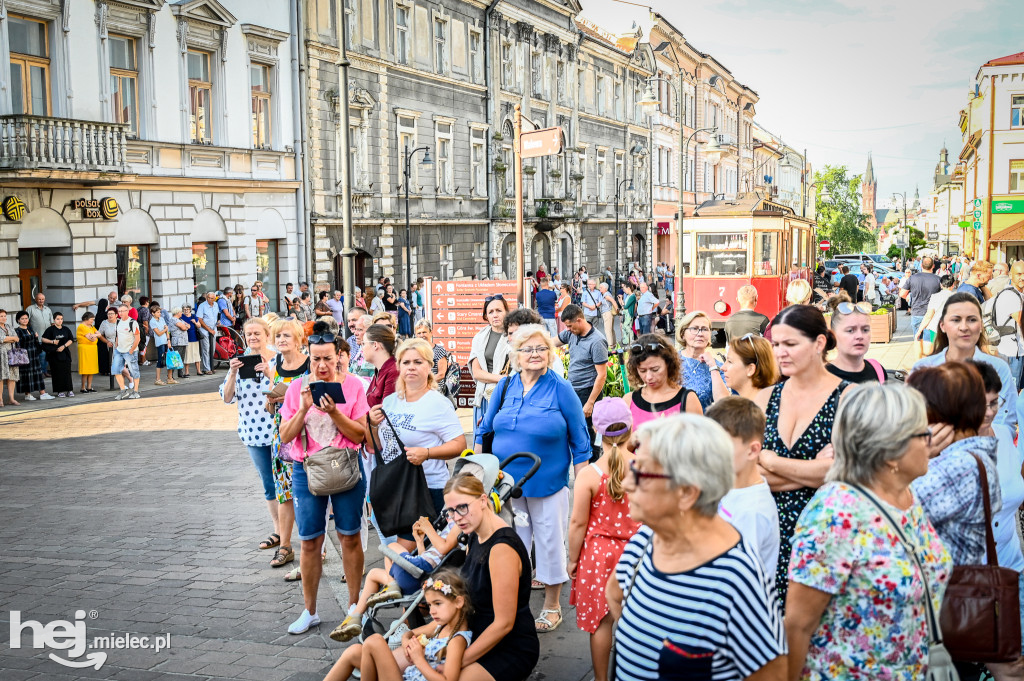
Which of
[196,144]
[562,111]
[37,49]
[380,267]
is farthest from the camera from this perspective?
[562,111]

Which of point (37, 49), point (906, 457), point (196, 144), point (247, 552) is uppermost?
point (37, 49)

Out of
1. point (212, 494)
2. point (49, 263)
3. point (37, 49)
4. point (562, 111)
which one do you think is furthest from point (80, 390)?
point (562, 111)

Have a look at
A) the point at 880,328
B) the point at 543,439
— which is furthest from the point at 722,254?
the point at 543,439

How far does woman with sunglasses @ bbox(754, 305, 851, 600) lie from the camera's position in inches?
170

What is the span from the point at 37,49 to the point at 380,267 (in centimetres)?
1380

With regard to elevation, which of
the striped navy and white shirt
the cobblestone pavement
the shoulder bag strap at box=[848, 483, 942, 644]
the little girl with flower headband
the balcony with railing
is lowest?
the cobblestone pavement

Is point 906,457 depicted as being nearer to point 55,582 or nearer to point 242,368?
point 242,368

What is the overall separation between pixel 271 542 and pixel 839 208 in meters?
83.0

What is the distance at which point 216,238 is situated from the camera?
26.3 m

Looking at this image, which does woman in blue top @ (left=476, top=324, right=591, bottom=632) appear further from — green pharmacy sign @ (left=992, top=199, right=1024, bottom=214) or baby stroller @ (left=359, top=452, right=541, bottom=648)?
green pharmacy sign @ (left=992, top=199, right=1024, bottom=214)

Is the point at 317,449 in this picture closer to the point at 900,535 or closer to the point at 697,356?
the point at 697,356

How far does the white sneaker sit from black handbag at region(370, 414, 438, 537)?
2.79 feet

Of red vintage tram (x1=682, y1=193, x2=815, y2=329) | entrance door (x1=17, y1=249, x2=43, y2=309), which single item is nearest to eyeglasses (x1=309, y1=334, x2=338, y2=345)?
entrance door (x1=17, y1=249, x2=43, y2=309)

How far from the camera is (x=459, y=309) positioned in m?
16.1
